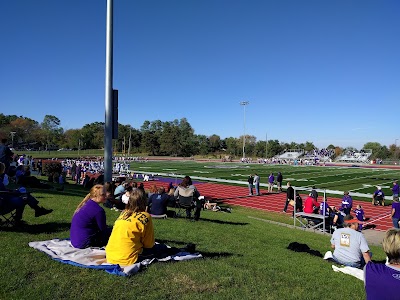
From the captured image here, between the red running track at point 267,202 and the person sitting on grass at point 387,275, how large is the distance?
1428 centimetres

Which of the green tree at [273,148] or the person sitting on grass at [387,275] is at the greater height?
the green tree at [273,148]

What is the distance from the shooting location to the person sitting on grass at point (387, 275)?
118 inches

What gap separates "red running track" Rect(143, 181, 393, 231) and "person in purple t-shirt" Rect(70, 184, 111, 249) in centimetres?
1424

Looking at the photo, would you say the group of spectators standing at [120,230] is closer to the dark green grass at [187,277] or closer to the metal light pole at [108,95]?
the dark green grass at [187,277]

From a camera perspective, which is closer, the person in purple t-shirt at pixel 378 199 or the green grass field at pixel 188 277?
the green grass field at pixel 188 277

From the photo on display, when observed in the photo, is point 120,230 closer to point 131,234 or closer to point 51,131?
point 131,234

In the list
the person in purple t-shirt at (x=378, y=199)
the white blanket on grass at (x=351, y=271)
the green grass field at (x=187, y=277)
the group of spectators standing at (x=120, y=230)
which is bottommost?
the person in purple t-shirt at (x=378, y=199)

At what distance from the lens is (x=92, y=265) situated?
4906 millimetres

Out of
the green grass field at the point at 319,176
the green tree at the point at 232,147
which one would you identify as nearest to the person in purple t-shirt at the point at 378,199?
the green grass field at the point at 319,176

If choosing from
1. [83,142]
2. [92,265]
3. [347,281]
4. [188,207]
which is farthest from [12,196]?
[83,142]

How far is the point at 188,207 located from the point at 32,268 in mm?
6434

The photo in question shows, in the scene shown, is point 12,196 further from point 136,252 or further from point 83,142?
point 83,142

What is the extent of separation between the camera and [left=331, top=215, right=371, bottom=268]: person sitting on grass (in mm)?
6020

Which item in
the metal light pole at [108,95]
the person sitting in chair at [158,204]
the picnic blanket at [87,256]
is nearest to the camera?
the picnic blanket at [87,256]
